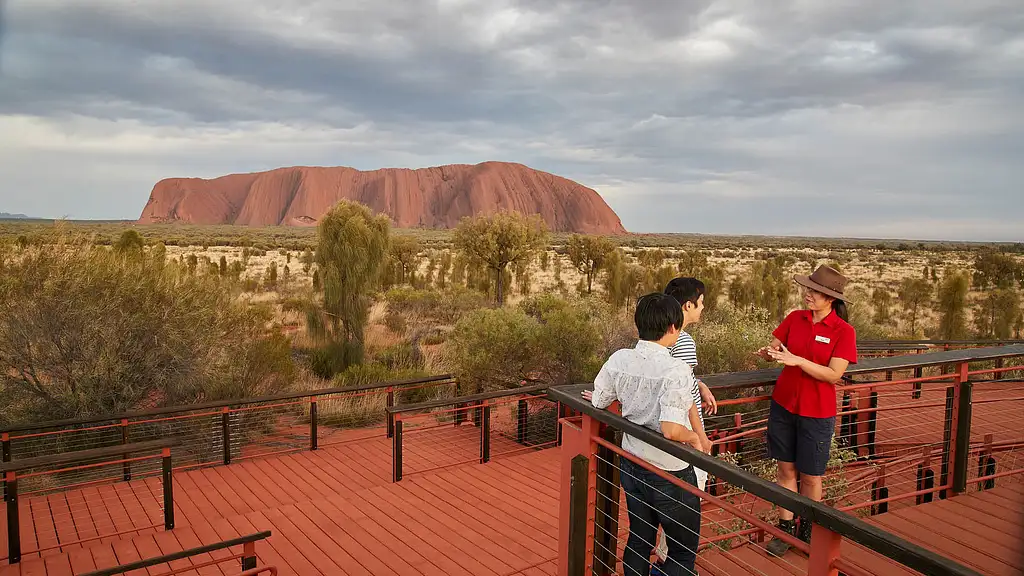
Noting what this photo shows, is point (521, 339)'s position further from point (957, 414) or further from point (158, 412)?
point (957, 414)

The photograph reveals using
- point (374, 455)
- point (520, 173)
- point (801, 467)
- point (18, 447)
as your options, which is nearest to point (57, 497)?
point (18, 447)

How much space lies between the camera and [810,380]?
10.7 ft

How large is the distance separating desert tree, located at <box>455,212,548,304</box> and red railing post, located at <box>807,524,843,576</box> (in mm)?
18077

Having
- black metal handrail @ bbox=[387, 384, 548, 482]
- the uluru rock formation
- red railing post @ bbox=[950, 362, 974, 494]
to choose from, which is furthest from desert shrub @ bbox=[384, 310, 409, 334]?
the uluru rock formation

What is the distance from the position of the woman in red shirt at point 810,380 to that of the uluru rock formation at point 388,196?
404ft

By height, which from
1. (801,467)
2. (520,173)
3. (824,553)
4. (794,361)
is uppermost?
(520,173)

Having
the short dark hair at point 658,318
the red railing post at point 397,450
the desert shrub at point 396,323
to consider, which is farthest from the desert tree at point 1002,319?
the short dark hair at point 658,318

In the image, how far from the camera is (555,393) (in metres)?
2.78

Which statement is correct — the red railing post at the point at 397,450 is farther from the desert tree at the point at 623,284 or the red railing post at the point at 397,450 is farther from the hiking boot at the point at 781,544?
the desert tree at the point at 623,284

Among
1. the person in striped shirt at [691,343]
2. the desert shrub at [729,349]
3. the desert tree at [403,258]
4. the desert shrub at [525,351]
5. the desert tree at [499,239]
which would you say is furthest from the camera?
the desert tree at [403,258]

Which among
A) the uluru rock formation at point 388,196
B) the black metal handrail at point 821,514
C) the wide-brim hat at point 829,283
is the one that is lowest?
the black metal handrail at point 821,514

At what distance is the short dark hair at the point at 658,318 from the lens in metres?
2.53

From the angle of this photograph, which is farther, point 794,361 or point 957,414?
point 957,414

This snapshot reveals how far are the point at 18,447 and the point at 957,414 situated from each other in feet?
31.8
